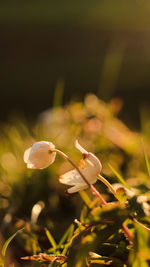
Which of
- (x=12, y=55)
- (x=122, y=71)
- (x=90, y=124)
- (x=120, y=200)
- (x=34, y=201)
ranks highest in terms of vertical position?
(x=120, y=200)

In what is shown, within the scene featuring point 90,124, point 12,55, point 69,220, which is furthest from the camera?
point 12,55

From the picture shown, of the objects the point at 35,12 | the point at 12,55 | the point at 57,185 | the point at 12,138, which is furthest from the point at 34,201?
the point at 35,12

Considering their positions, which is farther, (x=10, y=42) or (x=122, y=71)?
(x=10, y=42)

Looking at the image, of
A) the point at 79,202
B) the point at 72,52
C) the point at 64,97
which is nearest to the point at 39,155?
the point at 79,202

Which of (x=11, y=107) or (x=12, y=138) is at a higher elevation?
(x=12, y=138)

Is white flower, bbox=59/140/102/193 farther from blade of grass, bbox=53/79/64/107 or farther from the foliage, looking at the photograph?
blade of grass, bbox=53/79/64/107

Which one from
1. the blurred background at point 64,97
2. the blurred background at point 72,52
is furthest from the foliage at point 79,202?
the blurred background at point 72,52

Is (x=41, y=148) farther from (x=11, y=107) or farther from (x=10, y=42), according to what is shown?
(x=10, y=42)
